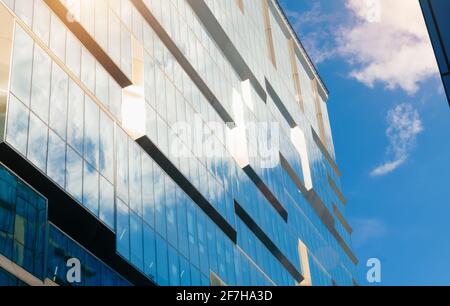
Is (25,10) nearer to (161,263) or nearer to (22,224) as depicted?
(22,224)

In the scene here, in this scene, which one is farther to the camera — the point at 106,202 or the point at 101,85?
the point at 101,85

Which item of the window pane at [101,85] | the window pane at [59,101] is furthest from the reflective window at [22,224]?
the window pane at [101,85]

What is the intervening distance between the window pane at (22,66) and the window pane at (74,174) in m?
4.00

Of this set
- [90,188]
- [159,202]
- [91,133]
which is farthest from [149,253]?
[91,133]

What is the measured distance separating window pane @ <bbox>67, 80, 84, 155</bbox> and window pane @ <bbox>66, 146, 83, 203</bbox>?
65cm

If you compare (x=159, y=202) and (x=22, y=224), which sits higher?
(x=159, y=202)

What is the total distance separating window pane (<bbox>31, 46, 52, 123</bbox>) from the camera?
35.6 metres

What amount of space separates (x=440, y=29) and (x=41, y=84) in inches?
1045

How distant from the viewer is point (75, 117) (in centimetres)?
3903

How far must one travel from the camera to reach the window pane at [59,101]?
36.8 m

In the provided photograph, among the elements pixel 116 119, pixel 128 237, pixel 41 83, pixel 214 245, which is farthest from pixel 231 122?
pixel 41 83

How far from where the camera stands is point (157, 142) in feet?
163

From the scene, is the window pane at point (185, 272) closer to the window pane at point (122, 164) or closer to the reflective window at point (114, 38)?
the window pane at point (122, 164)
